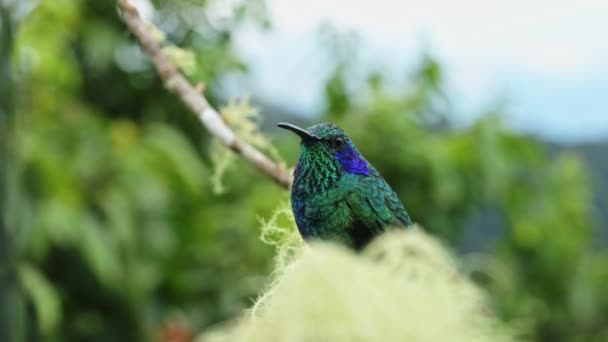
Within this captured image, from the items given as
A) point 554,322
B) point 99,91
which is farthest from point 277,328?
point 554,322

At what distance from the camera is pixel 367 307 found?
0.37 metres

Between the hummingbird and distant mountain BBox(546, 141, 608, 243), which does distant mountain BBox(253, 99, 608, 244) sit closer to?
distant mountain BBox(546, 141, 608, 243)

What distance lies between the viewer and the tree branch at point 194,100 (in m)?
1.28

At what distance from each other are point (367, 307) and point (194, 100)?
0.97 metres

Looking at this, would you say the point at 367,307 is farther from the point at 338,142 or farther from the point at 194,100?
the point at 194,100

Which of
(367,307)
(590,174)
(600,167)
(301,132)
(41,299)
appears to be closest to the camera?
(367,307)

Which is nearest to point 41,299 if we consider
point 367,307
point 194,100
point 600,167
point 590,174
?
point 194,100

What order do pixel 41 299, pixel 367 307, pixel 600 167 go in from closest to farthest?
pixel 367 307, pixel 41 299, pixel 600 167

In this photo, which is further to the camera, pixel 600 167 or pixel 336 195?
pixel 600 167

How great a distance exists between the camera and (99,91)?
3.88 meters

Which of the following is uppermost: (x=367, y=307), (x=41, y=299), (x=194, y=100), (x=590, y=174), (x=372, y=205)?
(x=590, y=174)

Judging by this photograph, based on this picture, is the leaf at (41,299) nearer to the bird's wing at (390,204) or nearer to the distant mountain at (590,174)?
the distant mountain at (590,174)

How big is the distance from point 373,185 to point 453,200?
2471 mm

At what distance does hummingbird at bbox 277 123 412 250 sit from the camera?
1.02 m
